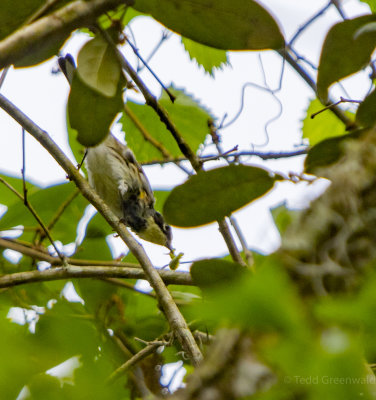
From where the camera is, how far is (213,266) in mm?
1244

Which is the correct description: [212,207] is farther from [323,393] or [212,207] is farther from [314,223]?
[323,393]

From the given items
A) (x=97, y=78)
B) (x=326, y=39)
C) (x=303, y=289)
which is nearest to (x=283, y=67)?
(x=326, y=39)

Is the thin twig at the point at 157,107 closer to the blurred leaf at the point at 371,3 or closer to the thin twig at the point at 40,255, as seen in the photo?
the thin twig at the point at 40,255

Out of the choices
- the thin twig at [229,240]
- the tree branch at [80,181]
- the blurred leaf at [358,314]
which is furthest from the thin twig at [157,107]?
the blurred leaf at [358,314]

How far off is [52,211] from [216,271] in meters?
1.47

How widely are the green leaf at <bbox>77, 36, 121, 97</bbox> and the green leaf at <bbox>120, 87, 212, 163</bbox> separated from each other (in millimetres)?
1882

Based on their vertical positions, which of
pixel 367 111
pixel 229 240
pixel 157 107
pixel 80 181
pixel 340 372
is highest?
pixel 157 107

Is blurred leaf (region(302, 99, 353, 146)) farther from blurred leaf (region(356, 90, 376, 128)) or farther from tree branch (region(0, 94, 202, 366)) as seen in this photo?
A: blurred leaf (region(356, 90, 376, 128))

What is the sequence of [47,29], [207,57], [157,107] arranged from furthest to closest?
1. [207,57]
2. [157,107]
3. [47,29]

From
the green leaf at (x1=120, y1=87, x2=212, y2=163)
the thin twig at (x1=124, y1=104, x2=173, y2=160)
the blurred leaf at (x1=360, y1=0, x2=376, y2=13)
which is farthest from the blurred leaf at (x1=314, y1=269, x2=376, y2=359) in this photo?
the green leaf at (x1=120, y1=87, x2=212, y2=163)

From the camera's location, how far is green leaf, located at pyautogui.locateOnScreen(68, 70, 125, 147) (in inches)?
53.8

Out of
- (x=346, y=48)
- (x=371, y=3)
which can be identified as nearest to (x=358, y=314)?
(x=346, y=48)

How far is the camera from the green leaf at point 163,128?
323 cm

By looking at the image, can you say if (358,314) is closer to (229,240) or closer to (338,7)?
(229,240)
